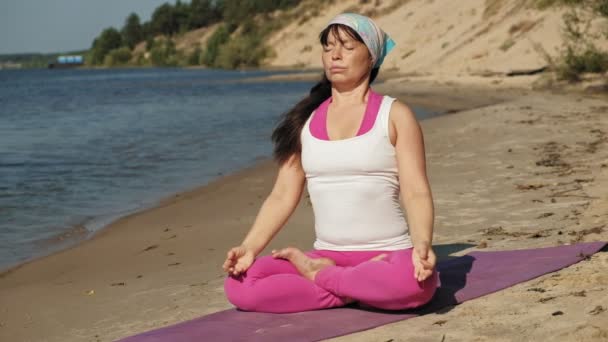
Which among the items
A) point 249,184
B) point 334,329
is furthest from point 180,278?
point 249,184

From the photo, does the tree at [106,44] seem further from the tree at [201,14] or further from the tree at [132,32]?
the tree at [201,14]

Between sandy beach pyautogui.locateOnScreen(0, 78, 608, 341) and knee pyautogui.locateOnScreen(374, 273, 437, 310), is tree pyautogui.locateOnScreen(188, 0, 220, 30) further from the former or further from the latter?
knee pyautogui.locateOnScreen(374, 273, 437, 310)

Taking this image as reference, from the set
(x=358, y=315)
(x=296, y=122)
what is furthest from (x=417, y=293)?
(x=296, y=122)

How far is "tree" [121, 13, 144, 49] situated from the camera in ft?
414

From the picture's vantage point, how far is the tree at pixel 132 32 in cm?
12606

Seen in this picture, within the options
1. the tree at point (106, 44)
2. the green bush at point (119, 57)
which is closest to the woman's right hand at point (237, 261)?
the green bush at point (119, 57)

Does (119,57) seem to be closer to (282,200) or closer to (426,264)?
(282,200)

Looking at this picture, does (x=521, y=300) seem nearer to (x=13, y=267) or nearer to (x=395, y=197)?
(x=395, y=197)

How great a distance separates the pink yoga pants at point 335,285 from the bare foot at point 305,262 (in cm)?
4

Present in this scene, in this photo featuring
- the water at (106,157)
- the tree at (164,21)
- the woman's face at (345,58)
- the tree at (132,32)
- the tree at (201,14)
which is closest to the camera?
the woman's face at (345,58)

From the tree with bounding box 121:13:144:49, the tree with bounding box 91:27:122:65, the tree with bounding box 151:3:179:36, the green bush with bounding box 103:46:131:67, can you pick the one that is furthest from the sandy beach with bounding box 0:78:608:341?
the tree with bounding box 91:27:122:65

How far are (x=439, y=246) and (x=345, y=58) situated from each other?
1.99m

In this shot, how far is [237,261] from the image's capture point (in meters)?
4.50

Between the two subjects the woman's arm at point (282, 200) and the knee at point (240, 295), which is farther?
the woman's arm at point (282, 200)
